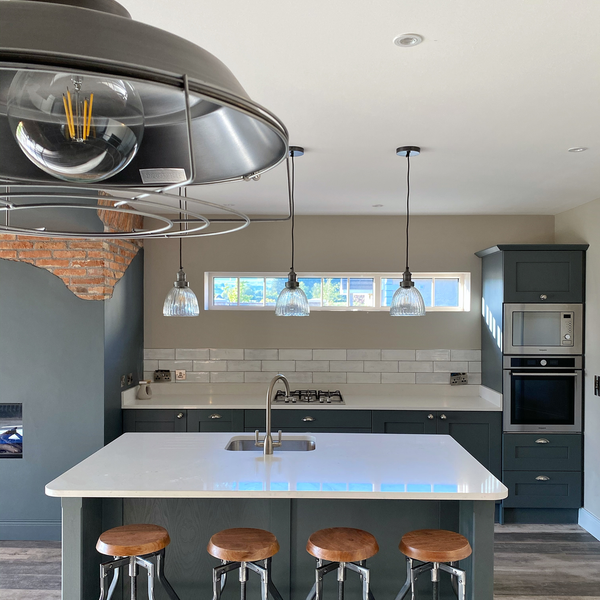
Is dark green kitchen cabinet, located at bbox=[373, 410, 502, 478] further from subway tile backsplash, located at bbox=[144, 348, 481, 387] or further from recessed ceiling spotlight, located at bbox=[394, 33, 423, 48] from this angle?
recessed ceiling spotlight, located at bbox=[394, 33, 423, 48]

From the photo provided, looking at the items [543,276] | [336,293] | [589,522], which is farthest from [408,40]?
[589,522]

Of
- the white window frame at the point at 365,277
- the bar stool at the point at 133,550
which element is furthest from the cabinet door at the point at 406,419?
the bar stool at the point at 133,550

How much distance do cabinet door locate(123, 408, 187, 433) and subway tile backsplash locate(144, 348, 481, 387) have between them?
65 cm

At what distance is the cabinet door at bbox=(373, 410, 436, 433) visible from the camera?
4.62 meters

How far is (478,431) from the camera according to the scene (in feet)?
15.1

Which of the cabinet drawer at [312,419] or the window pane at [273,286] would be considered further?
the window pane at [273,286]

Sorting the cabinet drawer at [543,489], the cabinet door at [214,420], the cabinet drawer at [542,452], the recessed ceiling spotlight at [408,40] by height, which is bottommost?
the cabinet drawer at [543,489]

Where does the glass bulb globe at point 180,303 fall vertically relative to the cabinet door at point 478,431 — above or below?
above

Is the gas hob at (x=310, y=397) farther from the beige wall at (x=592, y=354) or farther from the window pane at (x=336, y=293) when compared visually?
the beige wall at (x=592, y=354)

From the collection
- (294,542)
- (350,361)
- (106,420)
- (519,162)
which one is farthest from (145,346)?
(519,162)

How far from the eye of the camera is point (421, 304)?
3139mm

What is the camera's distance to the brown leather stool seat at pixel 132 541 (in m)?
2.45

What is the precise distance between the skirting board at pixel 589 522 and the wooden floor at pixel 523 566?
5cm

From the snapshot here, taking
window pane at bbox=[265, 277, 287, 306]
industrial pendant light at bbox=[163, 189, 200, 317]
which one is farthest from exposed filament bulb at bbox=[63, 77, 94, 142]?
window pane at bbox=[265, 277, 287, 306]
